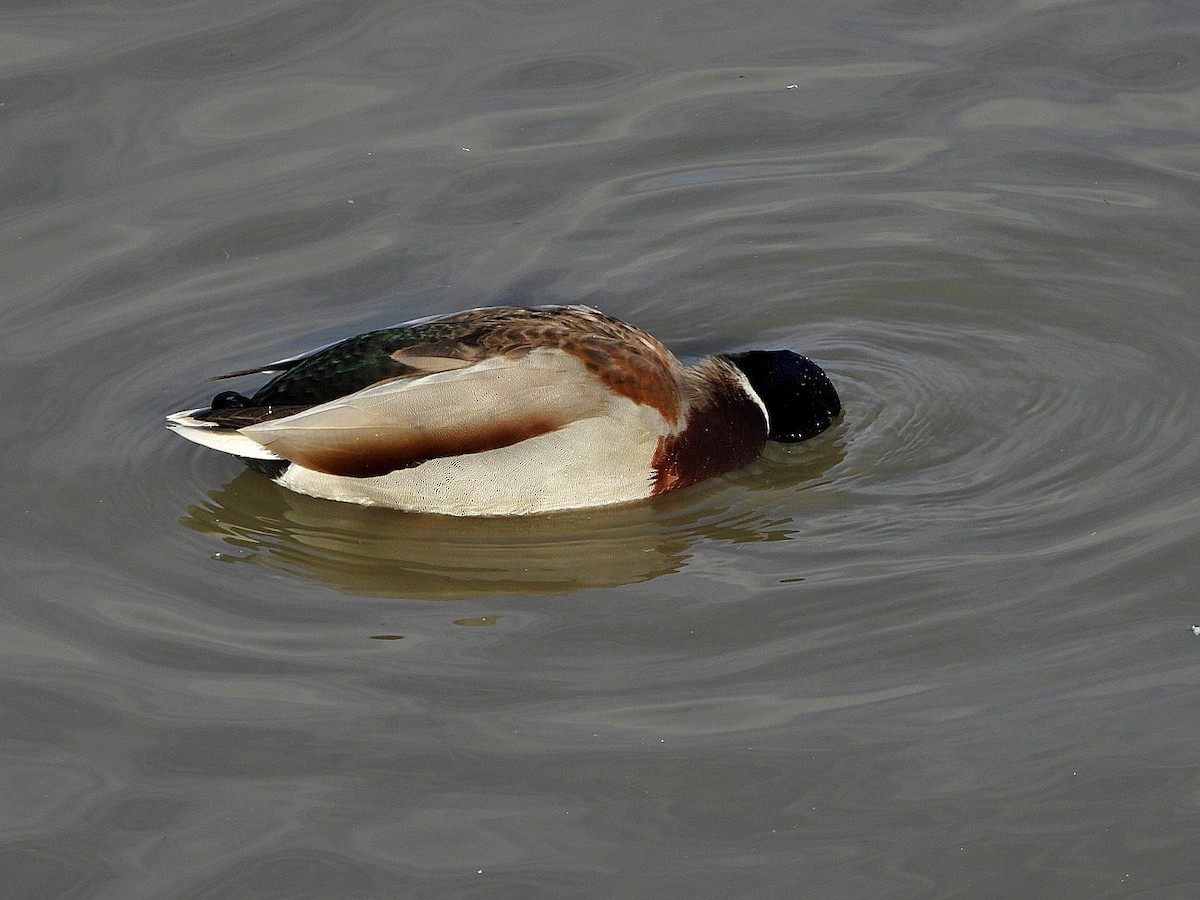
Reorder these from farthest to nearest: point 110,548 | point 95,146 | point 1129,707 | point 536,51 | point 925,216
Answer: point 536,51 → point 95,146 → point 925,216 → point 110,548 → point 1129,707

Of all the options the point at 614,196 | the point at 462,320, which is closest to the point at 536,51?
the point at 614,196

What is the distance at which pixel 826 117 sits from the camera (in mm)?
10156

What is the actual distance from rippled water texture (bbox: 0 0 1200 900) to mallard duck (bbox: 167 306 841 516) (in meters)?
0.20

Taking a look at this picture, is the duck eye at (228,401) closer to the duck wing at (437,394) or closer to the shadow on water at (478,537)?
the duck wing at (437,394)

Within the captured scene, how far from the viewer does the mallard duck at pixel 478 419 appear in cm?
709

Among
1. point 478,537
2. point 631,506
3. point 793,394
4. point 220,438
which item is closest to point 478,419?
point 478,537

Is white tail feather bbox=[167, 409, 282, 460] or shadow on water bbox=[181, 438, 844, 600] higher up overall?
white tail feather bbox=[167, 409, 282, 460]

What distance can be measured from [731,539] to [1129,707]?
1911 millimetres

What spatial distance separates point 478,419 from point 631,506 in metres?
0.81

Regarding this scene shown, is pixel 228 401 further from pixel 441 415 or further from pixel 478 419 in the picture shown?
pixel 478 419

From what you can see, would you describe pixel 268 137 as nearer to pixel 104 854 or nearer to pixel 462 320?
pixel 462 320

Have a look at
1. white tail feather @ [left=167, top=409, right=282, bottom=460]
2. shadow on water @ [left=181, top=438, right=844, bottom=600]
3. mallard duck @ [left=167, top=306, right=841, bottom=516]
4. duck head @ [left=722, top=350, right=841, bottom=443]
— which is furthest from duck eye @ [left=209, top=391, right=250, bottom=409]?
duck head @ [left=722, top=350, right=841, bottom=443]

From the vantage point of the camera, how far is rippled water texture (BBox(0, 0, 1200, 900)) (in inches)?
212

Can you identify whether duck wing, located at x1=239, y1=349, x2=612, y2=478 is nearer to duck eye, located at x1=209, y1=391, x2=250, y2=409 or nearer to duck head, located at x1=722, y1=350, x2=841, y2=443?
duck eye, located at x1=209, y1=391, x2=250, y2=409
